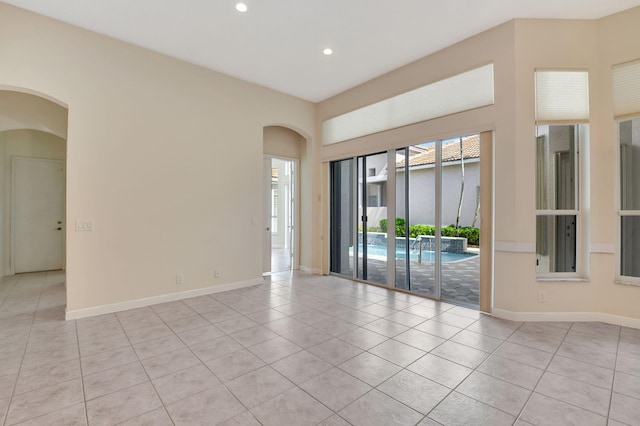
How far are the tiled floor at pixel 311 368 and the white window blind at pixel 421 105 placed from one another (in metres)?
2.82

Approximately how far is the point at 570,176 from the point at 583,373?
239 cm

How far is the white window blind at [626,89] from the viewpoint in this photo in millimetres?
3336

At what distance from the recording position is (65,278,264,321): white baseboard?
3637 millimetres

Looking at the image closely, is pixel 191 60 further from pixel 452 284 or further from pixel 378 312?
pixel 452 284

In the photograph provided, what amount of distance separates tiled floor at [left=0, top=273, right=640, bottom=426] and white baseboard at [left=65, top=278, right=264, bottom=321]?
0.54 ft

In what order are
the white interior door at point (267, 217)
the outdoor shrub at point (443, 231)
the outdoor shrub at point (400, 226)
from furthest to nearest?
the white interior door at point (267, 217), the outdoor shrub at point (400, 226), the outdoor shrub at point (443, 231)

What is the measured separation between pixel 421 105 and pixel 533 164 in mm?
1764

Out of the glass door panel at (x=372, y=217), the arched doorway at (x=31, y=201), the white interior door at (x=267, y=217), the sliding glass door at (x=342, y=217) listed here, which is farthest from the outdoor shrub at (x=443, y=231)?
the arched doorway at (x=31, y=201)

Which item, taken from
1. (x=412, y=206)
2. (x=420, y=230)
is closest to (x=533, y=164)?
(x=412, y=206)

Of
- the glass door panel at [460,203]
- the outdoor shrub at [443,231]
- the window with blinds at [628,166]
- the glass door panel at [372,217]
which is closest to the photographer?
the window with blinds at [628,166]

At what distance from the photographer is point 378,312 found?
3850 mm

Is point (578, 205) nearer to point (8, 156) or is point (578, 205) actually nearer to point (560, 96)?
point (560, 96)

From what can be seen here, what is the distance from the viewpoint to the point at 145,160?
162 inches

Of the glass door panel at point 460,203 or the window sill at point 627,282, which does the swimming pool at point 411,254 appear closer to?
the glass door panel at point 460,203
